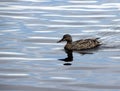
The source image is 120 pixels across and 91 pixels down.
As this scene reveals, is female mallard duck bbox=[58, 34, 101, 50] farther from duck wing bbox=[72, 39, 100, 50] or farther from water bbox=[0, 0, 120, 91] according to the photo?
water bbox=[0, 0, 120, 91]

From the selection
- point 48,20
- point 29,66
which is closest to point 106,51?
point 29,66

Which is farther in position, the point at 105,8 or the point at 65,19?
the point at 105,8

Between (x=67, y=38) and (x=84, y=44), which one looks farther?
(x=67, y=38)

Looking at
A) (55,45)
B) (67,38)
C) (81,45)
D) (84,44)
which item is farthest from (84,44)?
(55,45)

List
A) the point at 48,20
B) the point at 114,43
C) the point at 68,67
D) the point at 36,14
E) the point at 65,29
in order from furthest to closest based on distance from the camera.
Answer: the point at 36,14, the point at 48,20, the point at 65,29, the point at 114,43, the point at 68,67

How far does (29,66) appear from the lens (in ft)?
56.2

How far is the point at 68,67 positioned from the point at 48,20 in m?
8.15

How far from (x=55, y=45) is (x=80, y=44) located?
0.88m

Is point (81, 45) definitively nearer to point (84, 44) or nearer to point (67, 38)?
point (84, 44)

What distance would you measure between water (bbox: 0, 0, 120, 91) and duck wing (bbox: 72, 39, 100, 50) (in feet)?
1.15

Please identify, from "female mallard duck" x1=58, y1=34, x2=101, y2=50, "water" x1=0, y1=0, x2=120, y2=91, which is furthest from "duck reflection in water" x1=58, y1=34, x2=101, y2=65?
"water" x1=0, y1=0, x2=120, y2=91

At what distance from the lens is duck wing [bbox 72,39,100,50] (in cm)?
2023

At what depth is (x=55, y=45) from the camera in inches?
802

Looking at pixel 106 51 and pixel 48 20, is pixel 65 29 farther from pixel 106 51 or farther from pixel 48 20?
pixel 106 51
